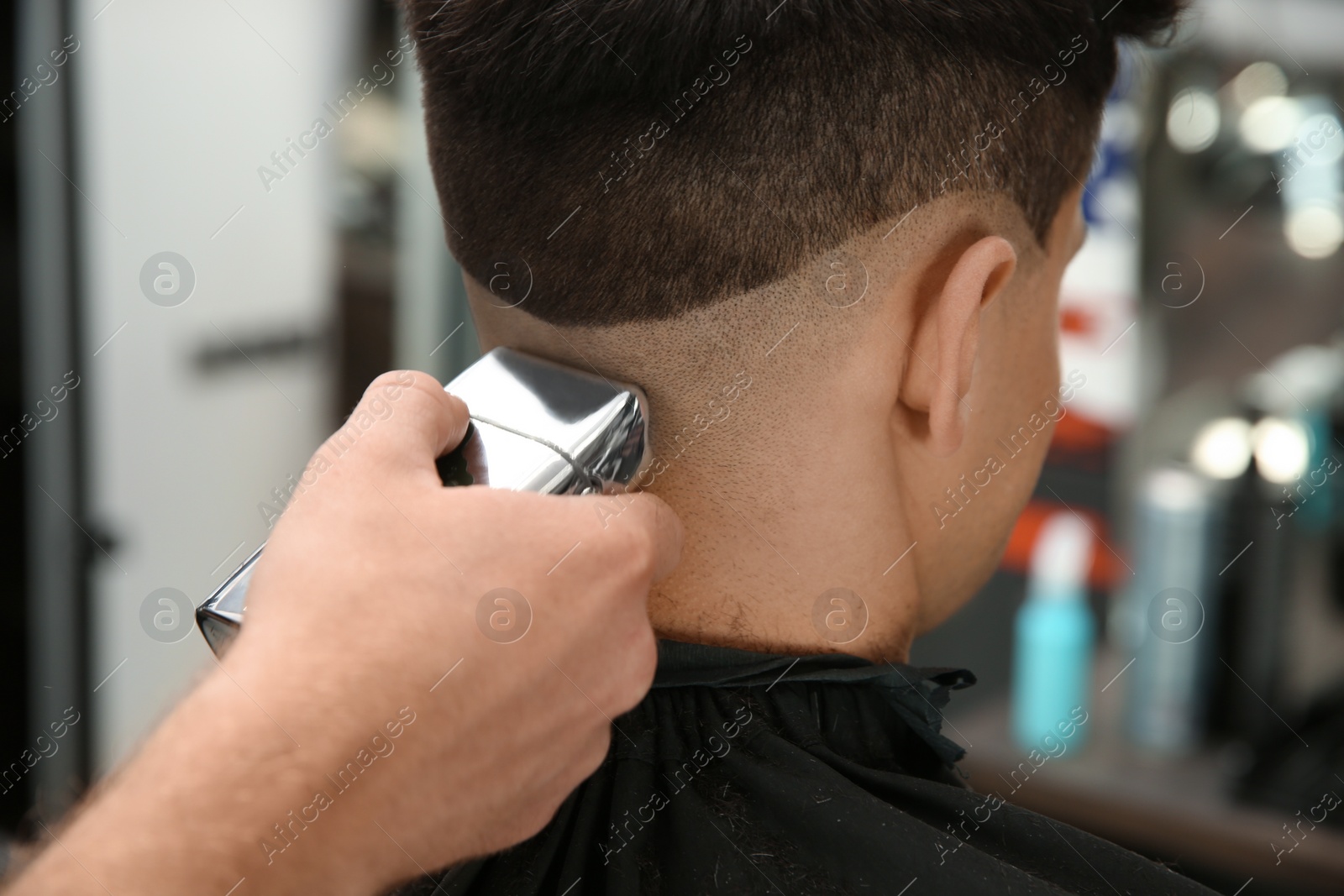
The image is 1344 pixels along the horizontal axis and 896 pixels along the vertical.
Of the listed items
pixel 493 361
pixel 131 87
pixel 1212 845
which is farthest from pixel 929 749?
pixel 131 87

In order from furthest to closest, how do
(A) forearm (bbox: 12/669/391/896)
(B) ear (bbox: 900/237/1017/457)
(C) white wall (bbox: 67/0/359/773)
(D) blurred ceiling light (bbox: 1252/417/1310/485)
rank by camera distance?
(C) white wall (bbox: 67/0/359/773), (D) blurred ceiling light (bbox: 1252/417/1310/485), (B) ear (bbox: 900/237/1017/457), (A) forearm (bbox: 12/669/391/896)

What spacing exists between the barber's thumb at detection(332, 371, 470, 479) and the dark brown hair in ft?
0.52

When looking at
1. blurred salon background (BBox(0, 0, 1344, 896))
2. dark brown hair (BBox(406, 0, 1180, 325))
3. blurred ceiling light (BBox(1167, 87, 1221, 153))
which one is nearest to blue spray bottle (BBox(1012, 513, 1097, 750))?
blurred salon background (BBox(0, 0, 1344, 896))

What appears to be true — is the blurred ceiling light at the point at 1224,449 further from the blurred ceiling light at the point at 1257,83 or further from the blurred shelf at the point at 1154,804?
the blurred ceiling light at the point at 1257,83

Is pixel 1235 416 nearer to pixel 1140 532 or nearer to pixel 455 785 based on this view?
pixel 1140 532

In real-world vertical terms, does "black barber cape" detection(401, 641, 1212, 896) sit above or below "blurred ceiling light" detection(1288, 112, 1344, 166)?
above

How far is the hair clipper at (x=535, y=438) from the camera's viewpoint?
80 cm

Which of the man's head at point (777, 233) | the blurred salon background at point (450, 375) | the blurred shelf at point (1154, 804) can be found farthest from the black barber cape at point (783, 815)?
the blurred salon background at point (450, 375)

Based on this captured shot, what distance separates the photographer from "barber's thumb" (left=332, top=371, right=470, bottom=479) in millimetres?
778

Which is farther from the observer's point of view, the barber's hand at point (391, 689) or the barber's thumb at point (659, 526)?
the barber's thumb at point (659, 526)

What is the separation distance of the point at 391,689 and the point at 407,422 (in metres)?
0.20

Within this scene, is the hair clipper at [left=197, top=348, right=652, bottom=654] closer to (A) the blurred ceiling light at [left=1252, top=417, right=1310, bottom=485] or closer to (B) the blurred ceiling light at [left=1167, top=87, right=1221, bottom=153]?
(A) the blurred ceiling light at [left=1252, top=417, right=1310, bottom=485]

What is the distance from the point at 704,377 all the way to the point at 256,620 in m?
0.41

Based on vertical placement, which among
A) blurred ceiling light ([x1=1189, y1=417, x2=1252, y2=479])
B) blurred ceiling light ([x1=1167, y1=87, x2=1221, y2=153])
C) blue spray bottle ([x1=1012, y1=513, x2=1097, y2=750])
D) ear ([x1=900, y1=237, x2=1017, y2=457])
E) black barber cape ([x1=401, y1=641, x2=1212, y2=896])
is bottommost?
blue spray bottle ([x1=1012, y1=513, x2=1097, y2=750])
